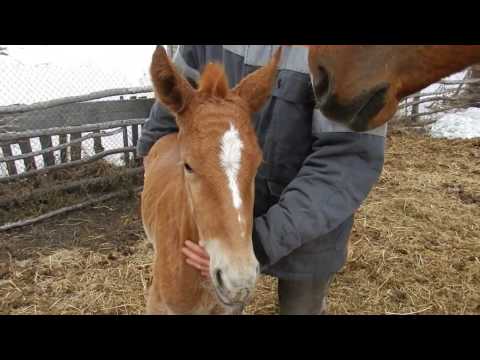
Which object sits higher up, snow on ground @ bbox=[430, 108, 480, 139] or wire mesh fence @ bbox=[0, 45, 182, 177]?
wire mesh fence @ bbox=[0, 45, 182, 177]

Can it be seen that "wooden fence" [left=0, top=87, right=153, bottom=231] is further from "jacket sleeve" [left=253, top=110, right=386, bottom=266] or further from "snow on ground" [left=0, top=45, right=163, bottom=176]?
"jacket sleeve" [left=253, top=110, right=386, bottom=266]

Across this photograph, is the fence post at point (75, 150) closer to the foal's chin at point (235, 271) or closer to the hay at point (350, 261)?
the hay at point (350, 261)

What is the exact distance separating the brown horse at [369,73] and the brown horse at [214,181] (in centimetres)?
23

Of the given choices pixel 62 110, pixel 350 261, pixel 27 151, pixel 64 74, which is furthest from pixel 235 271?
pixel 64 74

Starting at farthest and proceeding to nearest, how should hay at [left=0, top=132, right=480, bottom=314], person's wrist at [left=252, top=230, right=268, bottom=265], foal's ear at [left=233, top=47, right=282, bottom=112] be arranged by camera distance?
hay at [left=0, top=132, right=480, bottom=314], person's wrist at [left=252, top=230, right=268, bottom=265], foal's ear at [left=233, top=47, right=282, bottom=112]

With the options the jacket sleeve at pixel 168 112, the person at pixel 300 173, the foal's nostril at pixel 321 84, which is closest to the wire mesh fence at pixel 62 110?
the jacket sleeve at pixel 168 112

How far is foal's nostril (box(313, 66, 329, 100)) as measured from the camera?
1546mm

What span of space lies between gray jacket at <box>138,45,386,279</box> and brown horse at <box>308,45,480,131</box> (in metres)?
0.17

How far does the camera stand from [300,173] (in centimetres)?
178

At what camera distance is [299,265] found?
78.0 inches

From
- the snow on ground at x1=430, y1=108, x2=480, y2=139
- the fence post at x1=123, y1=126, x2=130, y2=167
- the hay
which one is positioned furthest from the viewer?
the snow on ground at x1=430, y1=108, x2=480, y2=139

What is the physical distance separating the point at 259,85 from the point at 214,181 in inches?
19.5

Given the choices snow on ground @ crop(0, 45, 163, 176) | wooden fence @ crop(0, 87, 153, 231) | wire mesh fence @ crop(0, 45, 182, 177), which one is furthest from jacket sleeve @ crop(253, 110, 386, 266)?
wire mesh fence @ crop(0, 45, 182, 177)
